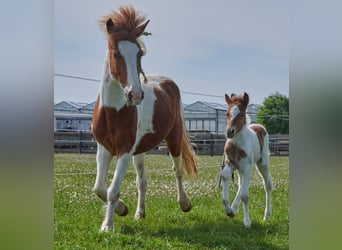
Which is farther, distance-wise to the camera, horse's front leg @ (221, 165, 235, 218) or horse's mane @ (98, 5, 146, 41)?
horse's front leg @ (221, 165, 235, 218)

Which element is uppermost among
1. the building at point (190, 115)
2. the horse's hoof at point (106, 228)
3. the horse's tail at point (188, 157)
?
the building at point (190, 115)

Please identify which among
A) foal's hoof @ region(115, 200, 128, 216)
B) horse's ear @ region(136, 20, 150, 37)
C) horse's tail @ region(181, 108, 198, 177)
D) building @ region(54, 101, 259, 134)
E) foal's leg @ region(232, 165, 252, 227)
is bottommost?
foal's hoof @ region(115, 200, 128, 216)

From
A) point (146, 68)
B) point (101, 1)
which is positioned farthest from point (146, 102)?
point (101, 1)

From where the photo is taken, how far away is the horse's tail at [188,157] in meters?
2.10

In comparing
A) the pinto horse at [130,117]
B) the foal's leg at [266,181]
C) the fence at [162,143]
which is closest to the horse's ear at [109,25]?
the pinto horse at [130,117]

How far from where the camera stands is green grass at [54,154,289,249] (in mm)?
1772

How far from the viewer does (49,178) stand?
1.70 meters

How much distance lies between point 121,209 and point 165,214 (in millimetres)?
209

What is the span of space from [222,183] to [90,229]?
2.00ft

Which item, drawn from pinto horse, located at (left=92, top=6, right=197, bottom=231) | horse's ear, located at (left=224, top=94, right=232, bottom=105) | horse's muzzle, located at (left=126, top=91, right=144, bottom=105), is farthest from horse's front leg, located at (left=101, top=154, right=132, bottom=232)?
horse's ear, located at (left=224, top=94, right=232, bottom=105)

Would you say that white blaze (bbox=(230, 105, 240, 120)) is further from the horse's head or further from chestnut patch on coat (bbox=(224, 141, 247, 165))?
chestnut patch on coat (bbox=(224, 141, 247, 165))

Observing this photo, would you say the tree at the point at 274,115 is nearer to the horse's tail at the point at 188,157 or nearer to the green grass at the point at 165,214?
the green grass at the point at 165,214

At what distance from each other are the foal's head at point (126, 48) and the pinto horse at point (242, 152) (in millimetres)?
440
